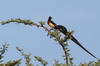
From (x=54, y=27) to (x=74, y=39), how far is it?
3.15 feet

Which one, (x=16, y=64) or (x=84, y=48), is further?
(x=16, y=64)

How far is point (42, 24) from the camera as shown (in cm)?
1316

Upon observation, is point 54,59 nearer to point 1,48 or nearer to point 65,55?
point 65,55

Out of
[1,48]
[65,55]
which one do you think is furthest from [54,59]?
[1,48]

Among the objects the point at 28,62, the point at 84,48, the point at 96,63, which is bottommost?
the point at 84,48

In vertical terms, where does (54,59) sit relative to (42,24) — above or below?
above

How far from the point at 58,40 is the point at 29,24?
51.7 inches

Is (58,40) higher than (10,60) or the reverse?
the reverse

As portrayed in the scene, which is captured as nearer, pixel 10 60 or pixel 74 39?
pixel 74 39

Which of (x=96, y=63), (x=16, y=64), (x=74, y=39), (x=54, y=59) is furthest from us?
(x=16, y=64)

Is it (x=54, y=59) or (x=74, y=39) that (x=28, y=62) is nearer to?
(x=54, y=59)

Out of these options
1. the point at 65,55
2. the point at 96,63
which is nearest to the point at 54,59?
the point at 96,63

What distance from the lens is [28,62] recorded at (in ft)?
65.5

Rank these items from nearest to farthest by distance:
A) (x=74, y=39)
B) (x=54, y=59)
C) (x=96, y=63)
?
1. (x=74, y=39)
2. (x=54, y=59)
3. (x=96, y=63)
